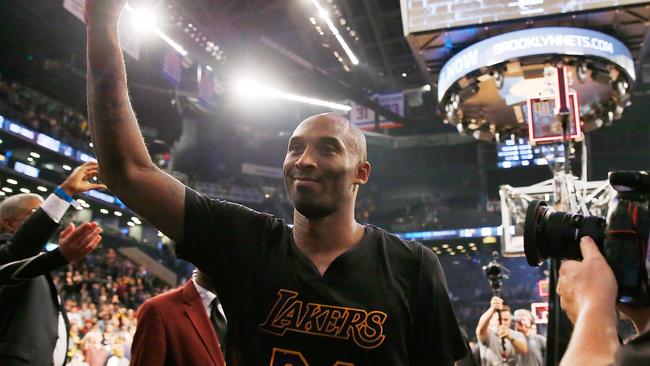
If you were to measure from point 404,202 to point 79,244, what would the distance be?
2966cm

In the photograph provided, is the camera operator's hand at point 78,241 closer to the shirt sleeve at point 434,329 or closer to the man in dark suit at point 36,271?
the man in dark suit at point 36,271

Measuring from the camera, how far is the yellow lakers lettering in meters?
1.59

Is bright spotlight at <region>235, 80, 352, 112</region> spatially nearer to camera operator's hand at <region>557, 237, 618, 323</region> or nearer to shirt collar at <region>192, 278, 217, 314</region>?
shirt collar at <region>192, 278, 217, 314</region>

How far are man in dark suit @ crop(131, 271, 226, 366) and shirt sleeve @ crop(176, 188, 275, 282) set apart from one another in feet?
2.65

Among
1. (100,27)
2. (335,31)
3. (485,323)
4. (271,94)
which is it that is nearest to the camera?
(100,27)

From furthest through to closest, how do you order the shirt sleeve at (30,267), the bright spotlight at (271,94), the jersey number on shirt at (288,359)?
the bright spotlight at (271,94) → the shirt sleeve at (30,267) → the jersey number on shirt at (288,359)

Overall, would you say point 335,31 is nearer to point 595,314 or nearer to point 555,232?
point 555,232

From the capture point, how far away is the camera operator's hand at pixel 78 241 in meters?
2.70

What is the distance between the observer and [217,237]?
5.57 feet

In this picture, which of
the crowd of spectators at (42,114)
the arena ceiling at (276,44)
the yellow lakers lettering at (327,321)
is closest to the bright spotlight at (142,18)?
the arena ceiling at (276,44)

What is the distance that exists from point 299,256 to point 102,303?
14529 mm

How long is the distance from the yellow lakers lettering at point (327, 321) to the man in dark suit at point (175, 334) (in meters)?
0.93

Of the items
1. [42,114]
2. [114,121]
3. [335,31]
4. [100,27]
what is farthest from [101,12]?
[42,114]

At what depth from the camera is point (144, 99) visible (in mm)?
24922
